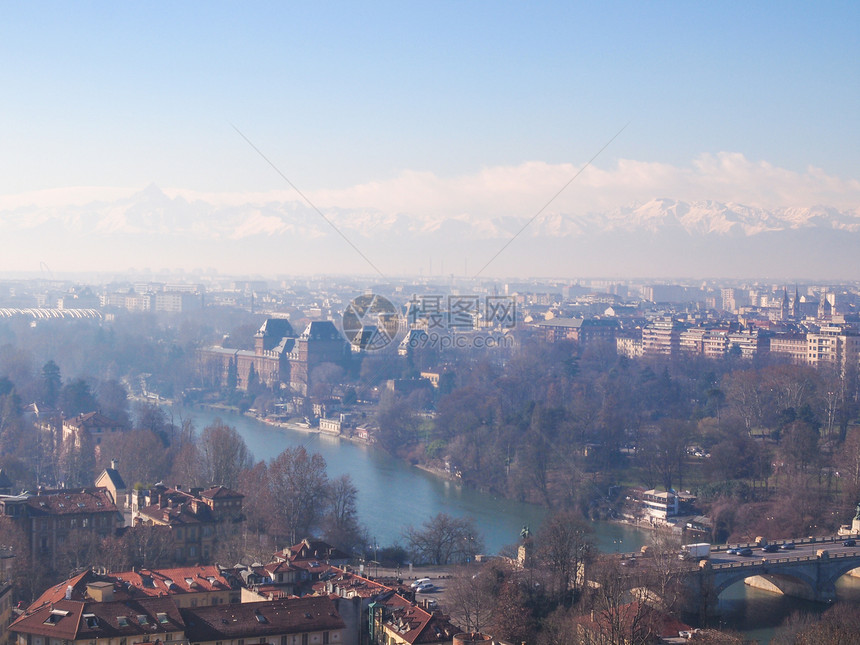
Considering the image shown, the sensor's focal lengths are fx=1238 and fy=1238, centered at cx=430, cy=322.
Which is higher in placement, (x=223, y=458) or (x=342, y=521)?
(x=223, y=458)

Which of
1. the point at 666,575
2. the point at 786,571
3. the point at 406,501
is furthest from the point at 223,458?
the point at 786,571

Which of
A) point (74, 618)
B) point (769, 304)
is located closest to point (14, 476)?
point (74, 618)

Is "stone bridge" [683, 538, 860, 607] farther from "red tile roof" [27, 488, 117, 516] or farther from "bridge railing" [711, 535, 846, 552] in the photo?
"red tile roof" [27, 488, 117, 516]

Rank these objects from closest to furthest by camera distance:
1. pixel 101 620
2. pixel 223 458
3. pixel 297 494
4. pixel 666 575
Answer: pixel 101 620
pixel 666 575
pixel 297 494
pixel 223 458

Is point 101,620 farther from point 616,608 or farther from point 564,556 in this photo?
point 564,556

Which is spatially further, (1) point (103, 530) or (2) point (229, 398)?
(2) point (229, 398)

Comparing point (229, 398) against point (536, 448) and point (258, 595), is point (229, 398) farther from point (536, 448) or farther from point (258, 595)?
point (258, 595)

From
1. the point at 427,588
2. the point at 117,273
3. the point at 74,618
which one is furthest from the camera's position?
the point at 117,273

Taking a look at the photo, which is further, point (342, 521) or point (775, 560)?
point (342, 521)

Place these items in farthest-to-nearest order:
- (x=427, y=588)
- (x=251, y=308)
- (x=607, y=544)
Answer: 1. (x=251, y=308)
2. (x=607, y=544)
3. (x=427, y=588)
